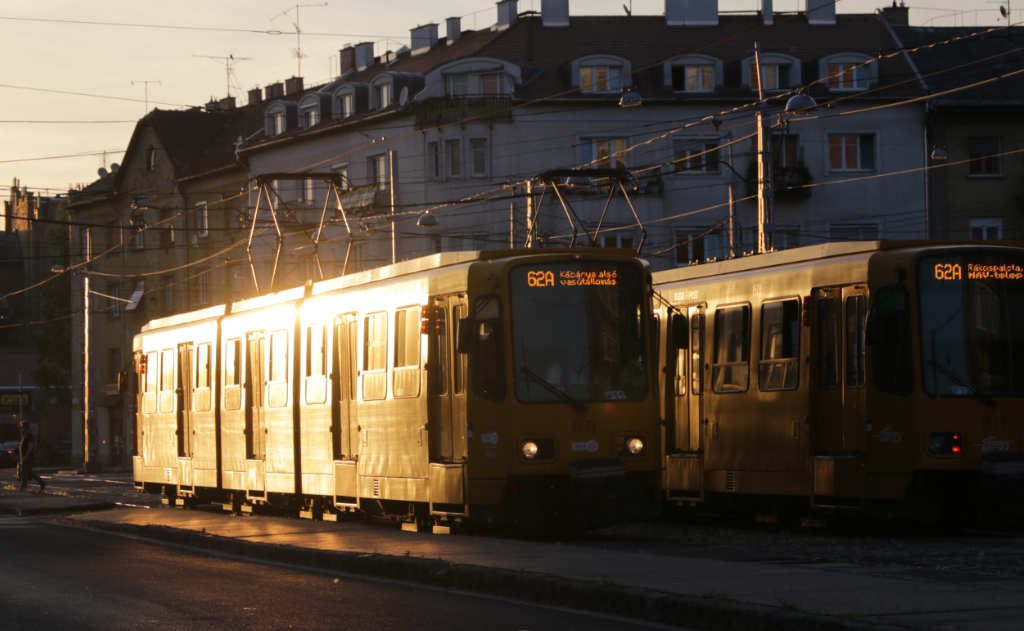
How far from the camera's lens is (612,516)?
20.3 meters

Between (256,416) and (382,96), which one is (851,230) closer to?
(382,96)

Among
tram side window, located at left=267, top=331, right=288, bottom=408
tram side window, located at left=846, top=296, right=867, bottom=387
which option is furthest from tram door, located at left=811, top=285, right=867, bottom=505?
tram side window, located at left=267, top=331, right=288, bottom=408

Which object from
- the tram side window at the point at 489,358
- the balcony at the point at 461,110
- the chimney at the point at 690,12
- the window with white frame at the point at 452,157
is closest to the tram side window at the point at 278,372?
the tram side window at the point at 489,358

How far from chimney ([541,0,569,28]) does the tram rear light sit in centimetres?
4522

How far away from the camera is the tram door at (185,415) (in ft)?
109

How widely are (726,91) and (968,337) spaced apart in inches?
A: 1641

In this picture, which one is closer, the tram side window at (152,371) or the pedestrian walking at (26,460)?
the tram side window at (152,371)

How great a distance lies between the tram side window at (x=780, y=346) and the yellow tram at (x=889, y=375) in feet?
0.07

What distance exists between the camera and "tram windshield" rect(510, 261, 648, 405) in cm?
2031

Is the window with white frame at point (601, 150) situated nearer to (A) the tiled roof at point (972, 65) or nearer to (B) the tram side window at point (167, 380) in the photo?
(A) the tiled roof at point (972, 65)

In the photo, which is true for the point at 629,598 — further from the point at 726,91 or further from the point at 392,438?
the point at 726,91

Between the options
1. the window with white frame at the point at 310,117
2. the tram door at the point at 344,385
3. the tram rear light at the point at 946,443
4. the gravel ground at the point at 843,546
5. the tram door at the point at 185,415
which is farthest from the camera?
the window with white frame at the point at 310,117

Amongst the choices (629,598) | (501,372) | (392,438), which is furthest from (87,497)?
(629,598)

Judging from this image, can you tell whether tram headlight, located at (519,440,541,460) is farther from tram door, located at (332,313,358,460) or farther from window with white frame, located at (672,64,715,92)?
window with white frame, located at (672,64,715,92)
